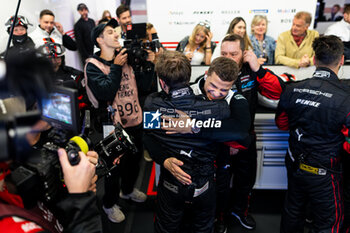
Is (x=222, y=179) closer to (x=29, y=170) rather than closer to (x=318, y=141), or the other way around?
(x=318, y=141)

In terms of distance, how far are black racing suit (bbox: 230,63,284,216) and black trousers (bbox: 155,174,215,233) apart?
37 centimetres

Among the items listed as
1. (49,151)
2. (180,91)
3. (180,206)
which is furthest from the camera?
(180,206)

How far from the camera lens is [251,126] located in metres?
2.08

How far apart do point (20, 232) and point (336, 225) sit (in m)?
1.84

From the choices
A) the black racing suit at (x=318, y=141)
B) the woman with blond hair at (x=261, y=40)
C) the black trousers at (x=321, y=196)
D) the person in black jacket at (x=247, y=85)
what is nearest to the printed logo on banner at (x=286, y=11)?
the woman with blond hair at (x=261, y=40)

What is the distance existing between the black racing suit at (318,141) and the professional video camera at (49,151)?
1.33 meters

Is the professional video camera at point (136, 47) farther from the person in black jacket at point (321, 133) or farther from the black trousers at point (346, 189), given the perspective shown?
the black trousers at point (346, 189)

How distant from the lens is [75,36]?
5785 mm

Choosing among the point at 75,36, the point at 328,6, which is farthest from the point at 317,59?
the point at 328,6

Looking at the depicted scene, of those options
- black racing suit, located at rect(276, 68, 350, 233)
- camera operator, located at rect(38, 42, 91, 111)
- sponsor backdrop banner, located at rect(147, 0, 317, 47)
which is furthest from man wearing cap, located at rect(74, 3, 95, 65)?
black racing suit, located at rect(276, 68, 350, 233)

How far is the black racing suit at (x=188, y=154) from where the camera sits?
1403 mm

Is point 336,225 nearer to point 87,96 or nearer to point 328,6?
point 87,96

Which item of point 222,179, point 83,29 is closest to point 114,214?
point 222,179

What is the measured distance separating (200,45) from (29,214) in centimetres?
300
